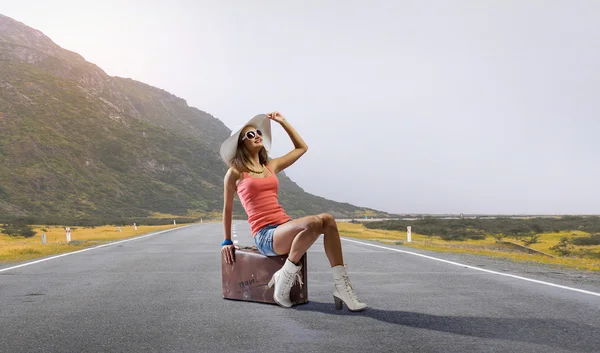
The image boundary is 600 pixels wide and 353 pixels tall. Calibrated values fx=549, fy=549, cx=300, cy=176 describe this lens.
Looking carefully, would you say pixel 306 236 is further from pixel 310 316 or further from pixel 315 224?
pixel 310 316

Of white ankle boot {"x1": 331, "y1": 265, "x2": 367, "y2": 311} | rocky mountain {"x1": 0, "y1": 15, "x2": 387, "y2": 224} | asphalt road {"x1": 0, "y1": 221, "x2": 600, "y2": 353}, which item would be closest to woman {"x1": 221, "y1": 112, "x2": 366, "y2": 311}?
white ankle boot {"x1": 331, "y1": 265, "x2": 367, "y2": 311}

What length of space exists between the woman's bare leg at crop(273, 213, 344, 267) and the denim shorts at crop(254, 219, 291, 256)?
0.12 metres

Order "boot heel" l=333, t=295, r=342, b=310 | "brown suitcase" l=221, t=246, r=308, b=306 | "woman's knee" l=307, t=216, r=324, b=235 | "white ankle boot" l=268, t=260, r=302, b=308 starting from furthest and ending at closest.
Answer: "brown suitcase" l=221, t=246, r=308, b=306 < "boot heel" l=333, t=295, r=342, b=310 < "white ankle boot" l=268, t=260, r=302, b=308 < "woman's knee" l=307, t=216, r=324, b=235

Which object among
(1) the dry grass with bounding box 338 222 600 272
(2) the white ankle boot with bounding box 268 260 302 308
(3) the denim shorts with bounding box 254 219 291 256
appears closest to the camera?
(2) the white ankle boot with bounding box 268 260 302 308

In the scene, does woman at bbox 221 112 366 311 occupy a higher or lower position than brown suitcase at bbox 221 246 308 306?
higher

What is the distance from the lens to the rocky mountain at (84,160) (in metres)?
106

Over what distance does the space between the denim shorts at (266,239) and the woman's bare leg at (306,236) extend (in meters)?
0.12

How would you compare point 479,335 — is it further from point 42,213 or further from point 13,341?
point 42,213

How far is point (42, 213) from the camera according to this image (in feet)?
311

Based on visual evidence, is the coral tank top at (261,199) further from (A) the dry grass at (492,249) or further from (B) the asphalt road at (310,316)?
(A) the dry grass at (492,249)

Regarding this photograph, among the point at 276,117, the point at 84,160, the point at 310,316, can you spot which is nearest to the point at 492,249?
the point at 276,117

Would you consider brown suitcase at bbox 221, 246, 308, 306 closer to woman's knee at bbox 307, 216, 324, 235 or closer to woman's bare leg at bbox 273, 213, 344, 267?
woman's bare leg at bbox 273, 213, 344, 267

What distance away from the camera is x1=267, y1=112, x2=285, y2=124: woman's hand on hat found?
5.83 meters

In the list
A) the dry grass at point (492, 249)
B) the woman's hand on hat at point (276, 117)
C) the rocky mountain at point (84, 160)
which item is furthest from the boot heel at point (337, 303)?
the rocky mountain at point (84, 160)
